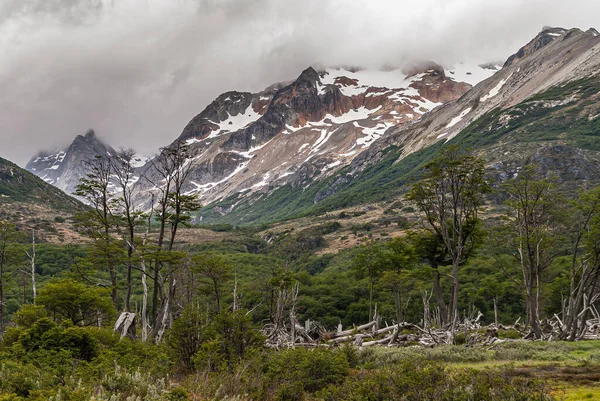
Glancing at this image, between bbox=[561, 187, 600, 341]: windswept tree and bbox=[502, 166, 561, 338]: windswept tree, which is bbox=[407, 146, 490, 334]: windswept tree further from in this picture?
bbox=[561, 187, 600, 341]: windswept tree

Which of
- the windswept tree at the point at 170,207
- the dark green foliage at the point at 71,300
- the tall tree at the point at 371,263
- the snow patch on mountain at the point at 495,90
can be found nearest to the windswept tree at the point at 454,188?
the tall tree at the point at 371,263

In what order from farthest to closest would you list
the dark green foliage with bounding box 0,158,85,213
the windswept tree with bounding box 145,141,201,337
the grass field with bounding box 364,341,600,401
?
1. the dark green foliage with bounding box 0,158,85,213
2. the windswept tree with bounding box 145,141,201,337
3. the grass field with bounding box 364,341,600,401

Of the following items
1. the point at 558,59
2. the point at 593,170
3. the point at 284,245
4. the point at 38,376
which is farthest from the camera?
the point at 558,59

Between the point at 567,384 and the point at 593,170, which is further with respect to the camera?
the point at 593,170

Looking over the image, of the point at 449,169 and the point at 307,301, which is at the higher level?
the point at 449,169

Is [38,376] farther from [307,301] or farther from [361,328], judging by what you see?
[307,301]

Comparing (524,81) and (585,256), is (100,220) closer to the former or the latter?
(585,256)

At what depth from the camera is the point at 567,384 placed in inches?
381

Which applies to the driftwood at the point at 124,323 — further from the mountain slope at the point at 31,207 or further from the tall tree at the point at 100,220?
the mountain slope at the point at 31,207

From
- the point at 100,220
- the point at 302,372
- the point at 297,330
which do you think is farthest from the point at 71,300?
the point at 297,330

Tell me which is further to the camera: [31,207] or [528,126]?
[528,126]

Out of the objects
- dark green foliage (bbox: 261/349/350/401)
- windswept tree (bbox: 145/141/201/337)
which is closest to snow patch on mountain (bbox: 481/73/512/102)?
windswept tree (bbox: 145/141/201/337)

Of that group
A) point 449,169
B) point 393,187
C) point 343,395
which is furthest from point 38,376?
point 393,187

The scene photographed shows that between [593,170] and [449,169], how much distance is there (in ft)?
292
